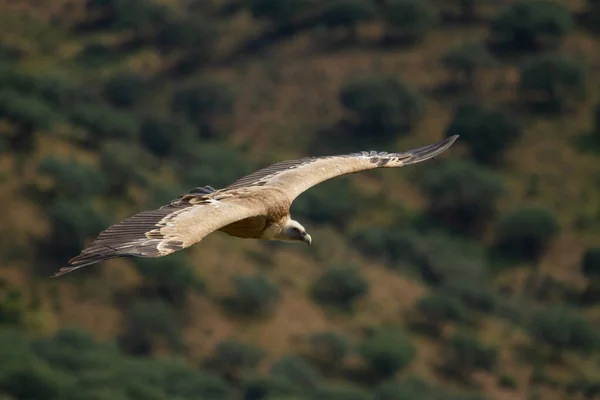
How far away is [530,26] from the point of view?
3051 inches

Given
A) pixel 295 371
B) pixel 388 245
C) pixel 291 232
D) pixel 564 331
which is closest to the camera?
pixel 291 232

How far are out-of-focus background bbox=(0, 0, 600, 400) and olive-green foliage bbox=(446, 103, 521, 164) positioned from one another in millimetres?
153

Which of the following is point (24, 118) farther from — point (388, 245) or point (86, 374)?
point (388, 245)

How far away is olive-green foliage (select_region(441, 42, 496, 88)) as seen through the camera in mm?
72938

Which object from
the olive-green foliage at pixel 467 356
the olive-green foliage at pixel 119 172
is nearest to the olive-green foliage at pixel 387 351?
the olive-green foliage at pixel 467 356

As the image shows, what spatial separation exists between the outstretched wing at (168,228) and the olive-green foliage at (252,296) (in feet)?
117

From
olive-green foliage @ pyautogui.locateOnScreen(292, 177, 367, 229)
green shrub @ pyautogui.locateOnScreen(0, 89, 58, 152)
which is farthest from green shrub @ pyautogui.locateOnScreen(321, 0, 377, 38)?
green shrub @ pyautogui.locateOnScreen(0, 89, 58, 152)

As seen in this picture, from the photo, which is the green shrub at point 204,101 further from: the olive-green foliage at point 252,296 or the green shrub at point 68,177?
the olive-green foliage at point 252,296

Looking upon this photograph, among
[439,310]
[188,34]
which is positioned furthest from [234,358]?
[188,34]

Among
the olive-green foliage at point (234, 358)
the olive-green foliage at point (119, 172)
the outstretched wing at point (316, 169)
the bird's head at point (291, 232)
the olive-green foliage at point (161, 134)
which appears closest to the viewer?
the bird's head at point (291, 232)

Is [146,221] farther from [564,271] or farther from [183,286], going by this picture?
[564,271]

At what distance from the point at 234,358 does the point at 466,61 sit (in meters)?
28.2

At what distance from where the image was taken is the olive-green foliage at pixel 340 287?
54156mm

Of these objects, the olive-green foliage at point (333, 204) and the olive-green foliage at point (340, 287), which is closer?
the olive-green foliage at point (340, 287)
